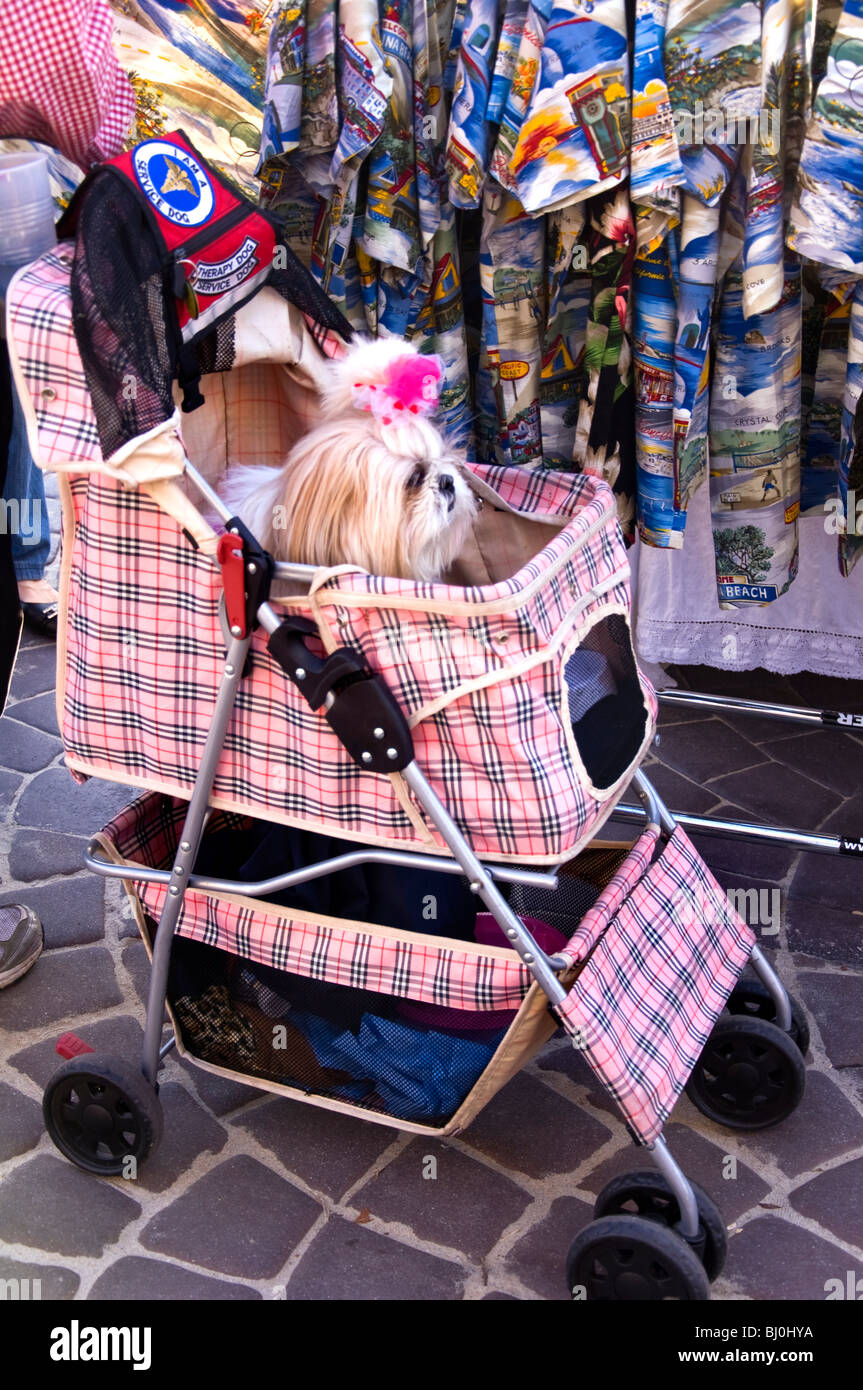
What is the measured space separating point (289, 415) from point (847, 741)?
2.07 meters

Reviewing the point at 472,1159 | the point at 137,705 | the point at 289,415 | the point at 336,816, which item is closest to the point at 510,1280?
the point at 472,1159

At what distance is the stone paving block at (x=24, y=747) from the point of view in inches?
141

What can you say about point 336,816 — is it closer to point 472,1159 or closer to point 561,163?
point 472,1159

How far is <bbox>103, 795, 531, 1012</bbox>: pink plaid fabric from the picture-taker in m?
1.97

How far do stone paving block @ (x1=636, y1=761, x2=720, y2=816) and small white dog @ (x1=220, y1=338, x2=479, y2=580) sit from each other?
164cm

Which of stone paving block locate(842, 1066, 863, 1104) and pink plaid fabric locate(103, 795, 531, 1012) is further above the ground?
pink plaid fabric locate(103, 795, 531, 1012)

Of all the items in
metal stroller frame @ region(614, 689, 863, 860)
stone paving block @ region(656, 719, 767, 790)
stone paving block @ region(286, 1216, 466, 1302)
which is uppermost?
metal stroller frame @ region(614, 689, 863, 860)

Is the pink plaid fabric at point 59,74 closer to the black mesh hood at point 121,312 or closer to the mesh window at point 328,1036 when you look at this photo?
the black mesh hood at point 121,312

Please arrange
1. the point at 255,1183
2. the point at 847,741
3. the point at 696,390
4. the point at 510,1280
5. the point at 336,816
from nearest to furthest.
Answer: the point at 336,816
the point at 510,1280
the point at 255,1183
the point at 696,390
the point at 847,741

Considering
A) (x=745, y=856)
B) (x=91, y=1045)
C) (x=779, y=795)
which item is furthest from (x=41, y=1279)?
(x=779, y=795)

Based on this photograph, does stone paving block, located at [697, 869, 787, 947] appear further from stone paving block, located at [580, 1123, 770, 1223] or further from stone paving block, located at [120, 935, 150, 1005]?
stone paving block, located at [120, 935, 150, 1005]

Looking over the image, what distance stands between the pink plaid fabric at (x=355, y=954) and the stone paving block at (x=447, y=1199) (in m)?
0.44

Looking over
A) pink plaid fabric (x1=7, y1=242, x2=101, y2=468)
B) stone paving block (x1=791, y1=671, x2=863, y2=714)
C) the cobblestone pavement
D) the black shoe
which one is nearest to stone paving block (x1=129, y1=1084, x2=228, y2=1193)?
the cobblestone pavement

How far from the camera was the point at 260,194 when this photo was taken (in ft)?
9.08
